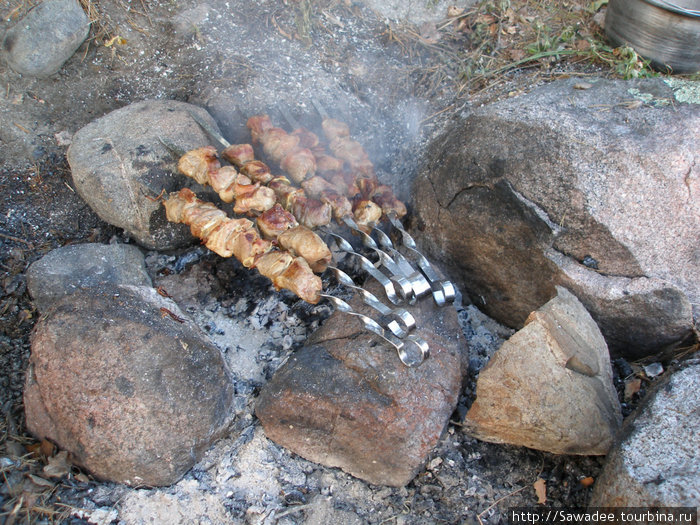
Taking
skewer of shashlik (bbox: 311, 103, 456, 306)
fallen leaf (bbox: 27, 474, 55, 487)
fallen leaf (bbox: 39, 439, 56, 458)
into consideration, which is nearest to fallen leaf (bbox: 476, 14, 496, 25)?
skewer of shashlik (bbox: 311, 103, 456, 306)

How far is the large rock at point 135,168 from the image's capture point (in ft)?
11.1

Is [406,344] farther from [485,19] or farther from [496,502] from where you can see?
[485,19]

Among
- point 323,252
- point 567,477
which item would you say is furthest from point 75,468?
point 567,477

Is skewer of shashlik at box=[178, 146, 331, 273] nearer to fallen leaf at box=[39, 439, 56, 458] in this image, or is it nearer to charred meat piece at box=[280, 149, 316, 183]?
charred meat piece at box=[280, 149, 316, 183]

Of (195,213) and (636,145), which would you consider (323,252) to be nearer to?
(195,213)

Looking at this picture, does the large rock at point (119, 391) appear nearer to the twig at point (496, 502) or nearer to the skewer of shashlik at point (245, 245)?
the skewer of shashlik at point (245, 245)

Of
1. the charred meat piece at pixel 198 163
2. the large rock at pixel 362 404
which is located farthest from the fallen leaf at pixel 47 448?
the charred meat piece at pixel 198 163

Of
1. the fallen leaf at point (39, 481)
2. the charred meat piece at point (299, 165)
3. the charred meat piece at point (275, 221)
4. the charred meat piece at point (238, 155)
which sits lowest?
the fallen leaf at point (39, 481)

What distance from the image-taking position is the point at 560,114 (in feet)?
10.4

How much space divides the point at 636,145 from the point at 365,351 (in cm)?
198

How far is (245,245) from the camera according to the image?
10.2ft

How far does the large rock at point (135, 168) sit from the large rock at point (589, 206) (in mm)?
1891

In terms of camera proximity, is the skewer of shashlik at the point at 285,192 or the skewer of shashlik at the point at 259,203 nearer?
the skewer of shashlik at the point at 259,203

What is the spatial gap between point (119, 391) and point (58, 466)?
47 cm
